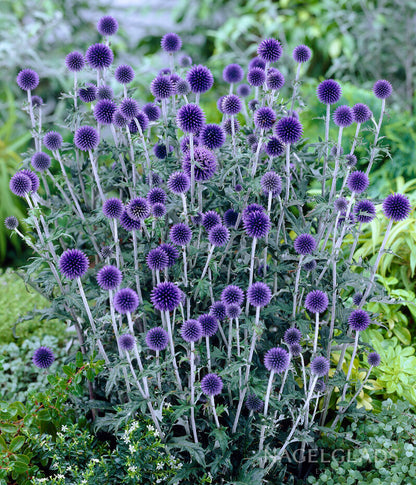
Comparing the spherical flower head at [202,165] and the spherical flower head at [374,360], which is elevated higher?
the spherical flower head at [202,165]

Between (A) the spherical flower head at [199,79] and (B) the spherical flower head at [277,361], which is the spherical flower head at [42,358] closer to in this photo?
(B) the spherical flower head at [277,361]

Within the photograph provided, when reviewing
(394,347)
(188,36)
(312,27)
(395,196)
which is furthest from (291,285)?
(188,36)

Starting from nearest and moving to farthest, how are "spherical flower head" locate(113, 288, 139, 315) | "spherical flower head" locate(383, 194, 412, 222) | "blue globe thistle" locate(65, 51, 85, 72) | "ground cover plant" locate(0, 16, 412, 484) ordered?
"spherical flower head" locate(113, 288, 139, 315), "ground cover plant" locate(0, 16, 412, 484), "spherical flower head" locate(383, 194, 412, 222), "blue globe thistle" locate(65, 51, 85, 72)

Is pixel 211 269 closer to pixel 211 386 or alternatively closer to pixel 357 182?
pixel 211 386

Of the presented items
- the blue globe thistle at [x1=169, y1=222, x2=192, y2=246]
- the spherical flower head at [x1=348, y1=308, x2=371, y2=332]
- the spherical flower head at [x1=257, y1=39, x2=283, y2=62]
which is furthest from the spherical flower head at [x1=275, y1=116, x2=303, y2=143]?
the spherical flower head at [x1=348, y1=308, x2=371, y2=332]

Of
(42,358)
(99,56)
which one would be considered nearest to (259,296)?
(42,358)

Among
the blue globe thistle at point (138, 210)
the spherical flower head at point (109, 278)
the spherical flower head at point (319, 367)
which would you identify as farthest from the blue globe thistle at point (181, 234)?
the spherical flower head at point (319, 367)

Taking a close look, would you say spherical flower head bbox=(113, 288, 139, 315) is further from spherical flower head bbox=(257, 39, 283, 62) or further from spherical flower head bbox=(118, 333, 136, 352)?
spherical flower head bbox=(257, 39, 283, 62)
